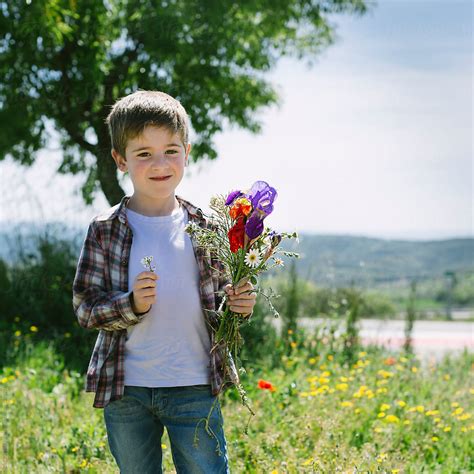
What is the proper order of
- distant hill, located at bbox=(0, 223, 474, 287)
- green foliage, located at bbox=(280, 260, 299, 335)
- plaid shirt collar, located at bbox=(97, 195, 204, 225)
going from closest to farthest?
plaid shirt collar, located at bbox=(97, 195, 204, 225), green foliage, located at bbox=(280, 260, 299, 335), distant hill, located at bbox=(0, 223, 474, 287)

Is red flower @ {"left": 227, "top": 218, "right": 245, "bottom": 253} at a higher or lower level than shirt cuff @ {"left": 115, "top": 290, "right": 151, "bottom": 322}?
higher

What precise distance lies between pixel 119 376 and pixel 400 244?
1596cm

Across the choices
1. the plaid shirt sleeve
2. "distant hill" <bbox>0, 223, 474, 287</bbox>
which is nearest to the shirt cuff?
the plaid shirt sleeve

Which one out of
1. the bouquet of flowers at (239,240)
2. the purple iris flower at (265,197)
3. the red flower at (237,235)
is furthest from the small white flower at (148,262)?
the purple iris flower at (265,197)

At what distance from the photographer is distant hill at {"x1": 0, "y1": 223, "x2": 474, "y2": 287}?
320 inches

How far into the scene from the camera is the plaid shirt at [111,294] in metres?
2.27

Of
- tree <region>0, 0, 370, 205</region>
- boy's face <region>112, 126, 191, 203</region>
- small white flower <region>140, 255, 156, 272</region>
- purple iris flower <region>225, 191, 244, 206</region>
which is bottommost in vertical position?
small white flower <region>140, 255, 156, 272</region>

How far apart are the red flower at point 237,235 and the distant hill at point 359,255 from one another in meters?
0.31

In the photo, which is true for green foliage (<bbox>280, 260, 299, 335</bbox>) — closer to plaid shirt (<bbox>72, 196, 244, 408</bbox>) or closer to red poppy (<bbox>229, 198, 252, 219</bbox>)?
plaid shirt (<bbox>72, 196, 244, 408</bbox>)

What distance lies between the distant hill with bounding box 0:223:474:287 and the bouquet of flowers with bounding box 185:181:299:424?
0.26 m

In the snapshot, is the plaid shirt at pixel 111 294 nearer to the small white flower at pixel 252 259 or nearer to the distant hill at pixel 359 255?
the small white flower at pixel 252 259

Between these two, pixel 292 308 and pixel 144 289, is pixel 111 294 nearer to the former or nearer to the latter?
pixel 144 289

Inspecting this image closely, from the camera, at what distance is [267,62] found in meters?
8.41

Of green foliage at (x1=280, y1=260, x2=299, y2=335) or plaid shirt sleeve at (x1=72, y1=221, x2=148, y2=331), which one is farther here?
green foliage at (x1=280, y1=260, x2=299, y2=335)
